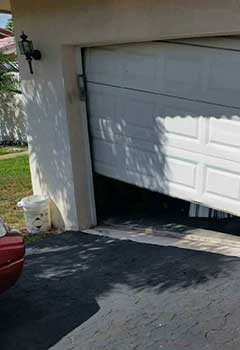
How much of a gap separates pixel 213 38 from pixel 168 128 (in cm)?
117

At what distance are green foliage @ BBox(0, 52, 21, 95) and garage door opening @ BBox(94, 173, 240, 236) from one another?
26.3 feet

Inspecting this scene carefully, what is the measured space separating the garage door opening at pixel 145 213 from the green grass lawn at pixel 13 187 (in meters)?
1.29

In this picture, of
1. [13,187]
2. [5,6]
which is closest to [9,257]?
[13,187]

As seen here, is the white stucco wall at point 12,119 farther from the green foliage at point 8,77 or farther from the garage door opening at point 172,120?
the garage door opening at point 172,120

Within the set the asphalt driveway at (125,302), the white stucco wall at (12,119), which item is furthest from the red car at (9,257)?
the white stucco wall at (12,119)

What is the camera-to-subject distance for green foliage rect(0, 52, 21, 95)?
48.3 ft

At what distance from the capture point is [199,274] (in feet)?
16.0

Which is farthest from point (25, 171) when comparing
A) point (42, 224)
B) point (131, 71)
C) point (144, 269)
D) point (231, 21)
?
point (231, 21)

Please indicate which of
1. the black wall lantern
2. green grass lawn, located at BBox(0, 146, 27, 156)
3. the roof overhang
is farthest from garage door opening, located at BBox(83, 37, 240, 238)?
green grass lawn, located at BBox(0, 146, 27, 156)

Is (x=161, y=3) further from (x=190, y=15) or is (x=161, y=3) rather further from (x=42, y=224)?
(x=42, y=224)

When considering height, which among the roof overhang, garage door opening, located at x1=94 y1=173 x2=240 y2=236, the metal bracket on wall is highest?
the roof overhang

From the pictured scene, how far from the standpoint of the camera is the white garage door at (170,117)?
205 inches

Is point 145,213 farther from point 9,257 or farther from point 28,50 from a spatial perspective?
point 9,257

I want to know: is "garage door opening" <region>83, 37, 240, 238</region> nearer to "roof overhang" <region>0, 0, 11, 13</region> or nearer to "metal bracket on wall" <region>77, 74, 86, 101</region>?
"metal bracket on wall" <region>77, 74, 86, 101</region>
